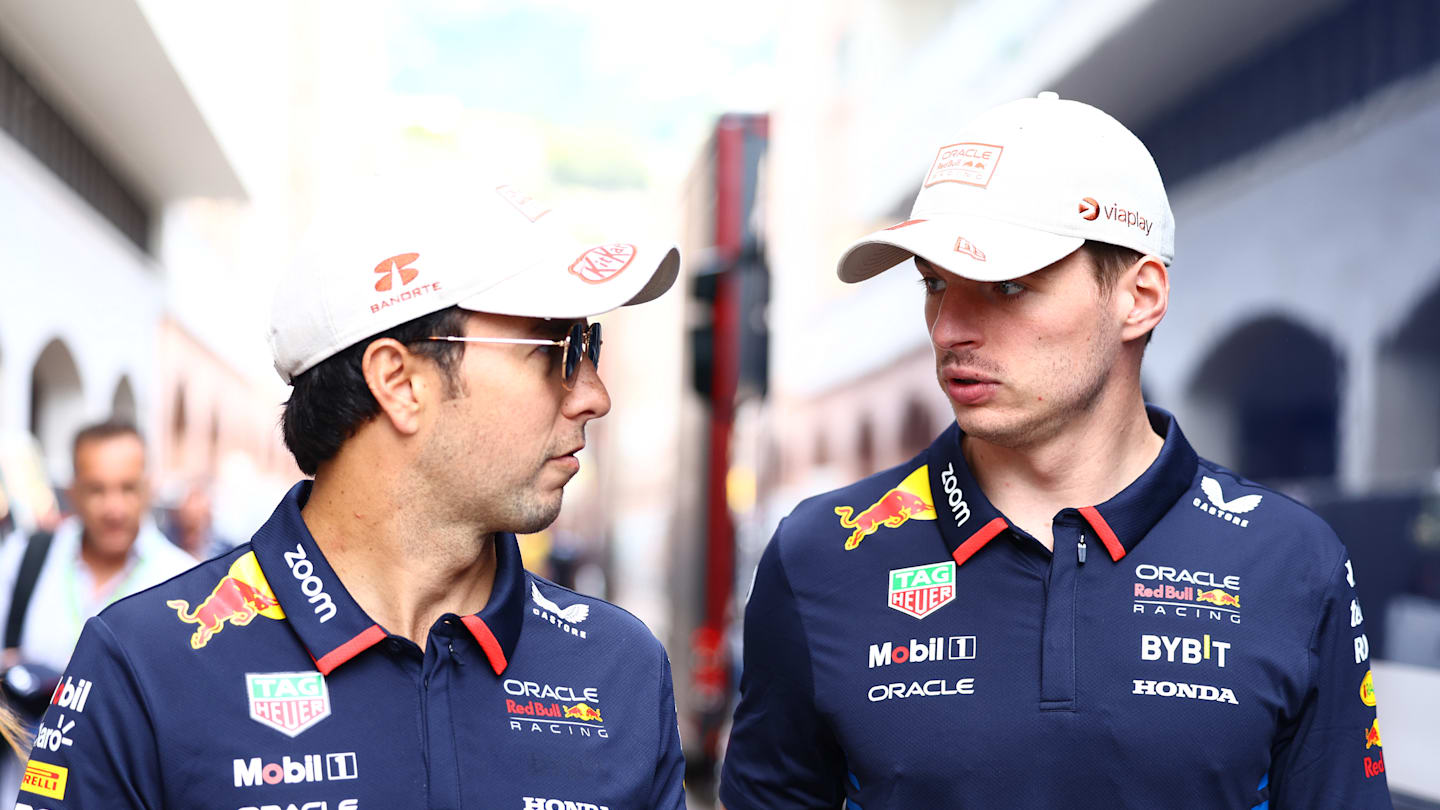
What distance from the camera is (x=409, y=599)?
2.16 m

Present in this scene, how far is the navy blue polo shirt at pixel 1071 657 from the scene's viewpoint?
2.28 m

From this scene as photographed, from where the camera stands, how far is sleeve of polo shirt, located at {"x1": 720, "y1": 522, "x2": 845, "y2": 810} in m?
2.55

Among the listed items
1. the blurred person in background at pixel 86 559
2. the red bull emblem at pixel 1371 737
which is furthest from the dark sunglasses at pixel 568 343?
the blurred person in background at pixel 86 559

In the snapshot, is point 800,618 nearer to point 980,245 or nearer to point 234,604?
point 980,245

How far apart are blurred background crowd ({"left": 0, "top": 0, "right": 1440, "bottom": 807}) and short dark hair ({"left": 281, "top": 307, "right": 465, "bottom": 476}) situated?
0.48 ft

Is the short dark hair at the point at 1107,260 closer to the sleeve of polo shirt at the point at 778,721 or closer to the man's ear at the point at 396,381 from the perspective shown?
the sleeve of polo shirt at the point at 778,721

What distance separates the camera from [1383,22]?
418cm

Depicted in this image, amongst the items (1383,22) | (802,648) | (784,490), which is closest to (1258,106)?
(1383,22)

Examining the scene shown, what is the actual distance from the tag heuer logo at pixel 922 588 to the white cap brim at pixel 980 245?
0.51 meters

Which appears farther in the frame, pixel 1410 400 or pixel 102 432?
pixel 102 432

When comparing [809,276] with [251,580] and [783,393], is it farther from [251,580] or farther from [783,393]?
[251,580]

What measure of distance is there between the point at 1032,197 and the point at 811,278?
1322cm

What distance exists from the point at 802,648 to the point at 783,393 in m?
12.4

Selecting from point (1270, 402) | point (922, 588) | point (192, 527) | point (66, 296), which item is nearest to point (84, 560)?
point (922, 588)
